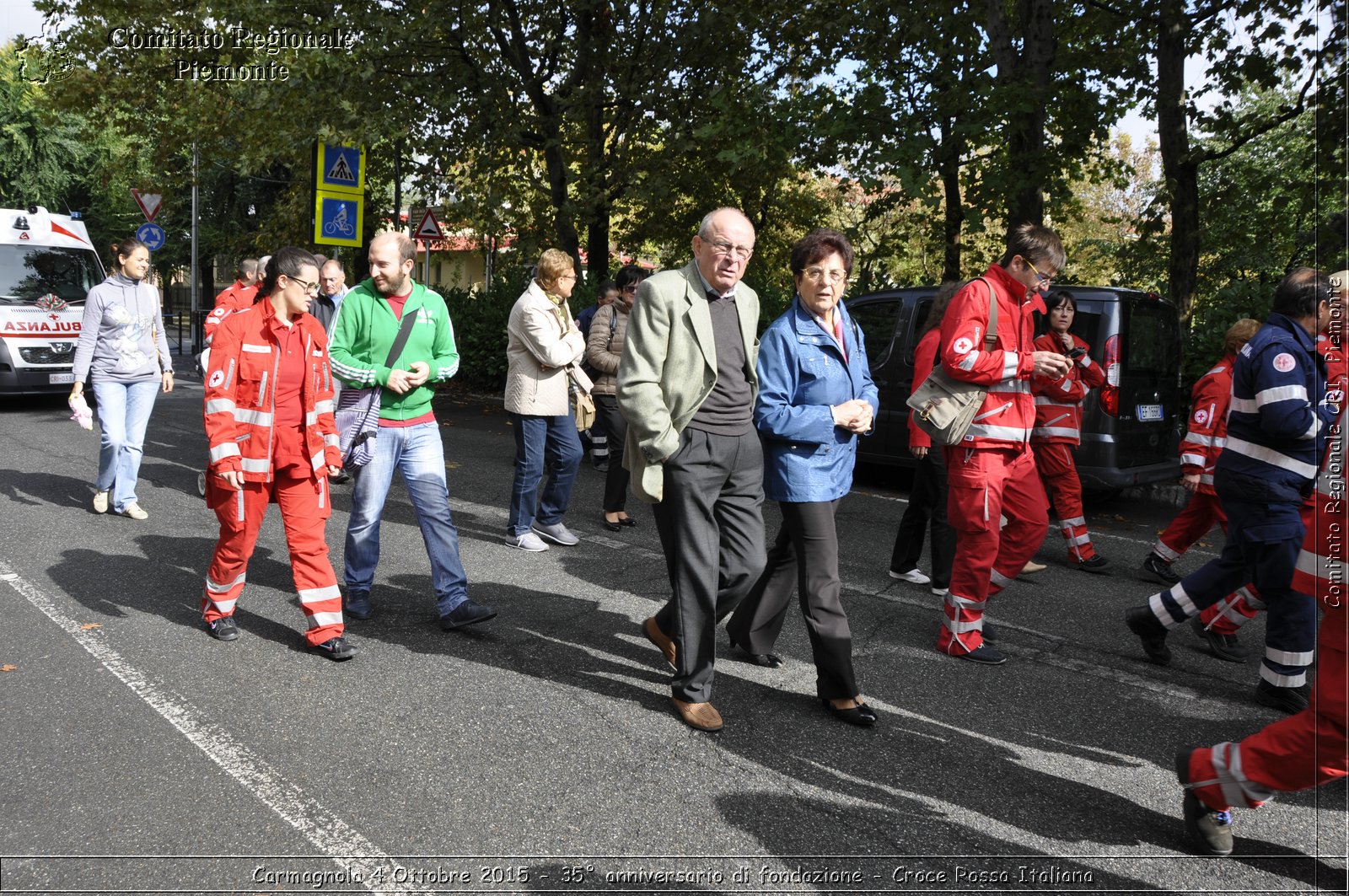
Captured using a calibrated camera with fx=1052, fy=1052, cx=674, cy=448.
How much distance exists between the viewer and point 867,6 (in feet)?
39.6

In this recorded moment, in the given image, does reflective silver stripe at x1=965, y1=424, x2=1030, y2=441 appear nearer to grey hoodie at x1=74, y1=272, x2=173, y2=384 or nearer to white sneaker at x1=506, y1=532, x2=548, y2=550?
white sneaker at x1=506, y1=532, x2=548, y2=550

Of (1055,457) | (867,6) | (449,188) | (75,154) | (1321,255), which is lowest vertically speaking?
(1055,457)

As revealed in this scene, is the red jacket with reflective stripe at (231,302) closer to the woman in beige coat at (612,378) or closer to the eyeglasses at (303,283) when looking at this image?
the woman in beige coat at (612,378)

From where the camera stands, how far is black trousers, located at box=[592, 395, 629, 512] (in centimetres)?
780

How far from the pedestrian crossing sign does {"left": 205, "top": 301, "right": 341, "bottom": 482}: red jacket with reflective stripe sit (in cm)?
900

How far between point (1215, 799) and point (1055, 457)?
406cm

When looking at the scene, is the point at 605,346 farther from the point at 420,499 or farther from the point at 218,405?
the point at 218,405

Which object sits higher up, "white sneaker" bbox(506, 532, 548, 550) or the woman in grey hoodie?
the woman in grey hoodie

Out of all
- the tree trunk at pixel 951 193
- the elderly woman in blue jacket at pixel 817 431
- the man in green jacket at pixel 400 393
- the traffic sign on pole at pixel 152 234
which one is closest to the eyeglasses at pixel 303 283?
the man in green jacket at pixel 400 393

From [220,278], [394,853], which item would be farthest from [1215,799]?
[220,278]

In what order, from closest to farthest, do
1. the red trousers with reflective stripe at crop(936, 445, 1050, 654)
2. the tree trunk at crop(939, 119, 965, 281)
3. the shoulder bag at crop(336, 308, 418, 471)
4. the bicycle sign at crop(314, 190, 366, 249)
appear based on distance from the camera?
the red trousers with reflective stripe at crop(936, 445, 1050, 654) < the shoulder bag at crop(336, 308, 418, 471) < the tree trunk at crop(939, 119, 965, 281) < the bicycle sign at crop(314, 190, 366, 249)

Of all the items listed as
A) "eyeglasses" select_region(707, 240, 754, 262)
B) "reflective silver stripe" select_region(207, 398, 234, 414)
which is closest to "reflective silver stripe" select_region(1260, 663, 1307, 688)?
"eyeglasses" select_region(707, 240, 754, 262)

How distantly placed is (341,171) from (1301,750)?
12620mm

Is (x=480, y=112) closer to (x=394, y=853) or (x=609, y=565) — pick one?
(x=609, y=565)
